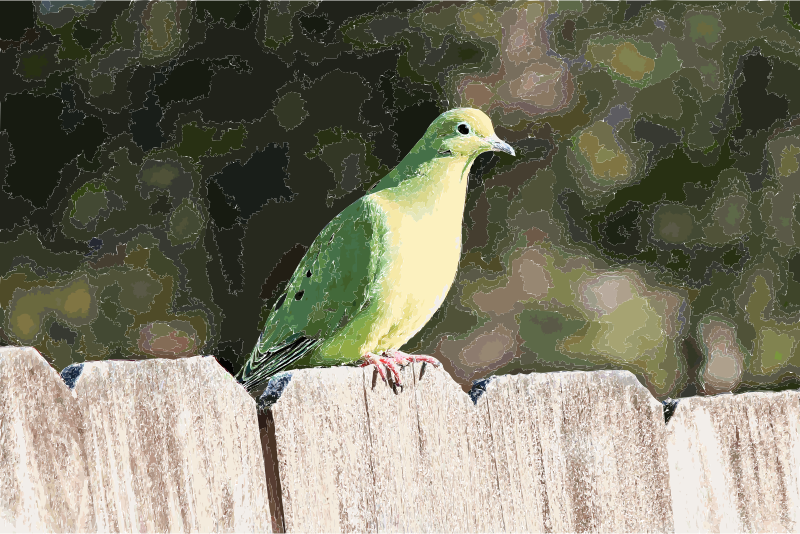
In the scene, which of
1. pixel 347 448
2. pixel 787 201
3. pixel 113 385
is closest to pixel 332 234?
pixel 347 448

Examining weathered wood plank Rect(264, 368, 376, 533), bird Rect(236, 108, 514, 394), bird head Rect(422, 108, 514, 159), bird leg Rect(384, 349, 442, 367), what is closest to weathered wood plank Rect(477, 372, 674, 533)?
bird leg Rect(384, 349, 442, 367)

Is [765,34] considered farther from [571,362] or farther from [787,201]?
[571,362]

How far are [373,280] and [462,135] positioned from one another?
1.89 feet

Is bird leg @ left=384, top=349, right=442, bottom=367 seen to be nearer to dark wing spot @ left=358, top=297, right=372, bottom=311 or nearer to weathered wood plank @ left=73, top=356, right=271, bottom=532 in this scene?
dark wing spot @ left=358, top=297, right=372, bottom=311

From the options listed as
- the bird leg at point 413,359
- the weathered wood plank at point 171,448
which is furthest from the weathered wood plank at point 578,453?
the weathered wood plank at point 171,448

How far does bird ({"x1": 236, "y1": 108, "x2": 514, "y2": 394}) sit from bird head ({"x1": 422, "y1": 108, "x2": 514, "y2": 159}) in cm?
5

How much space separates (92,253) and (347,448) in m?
4.85

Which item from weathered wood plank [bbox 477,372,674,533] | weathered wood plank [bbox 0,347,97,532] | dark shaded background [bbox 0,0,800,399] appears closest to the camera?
weathered wood plank [bbox 0,347,97,532]

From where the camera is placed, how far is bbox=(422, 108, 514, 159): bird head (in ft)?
8.58

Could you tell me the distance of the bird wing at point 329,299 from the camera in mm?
2412

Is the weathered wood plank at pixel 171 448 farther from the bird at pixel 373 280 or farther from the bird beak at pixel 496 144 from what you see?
the bird beak at pixel 496 144

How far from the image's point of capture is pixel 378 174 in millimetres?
5750

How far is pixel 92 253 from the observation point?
5859mm

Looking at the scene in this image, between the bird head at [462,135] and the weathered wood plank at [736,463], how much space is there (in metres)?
1.11
